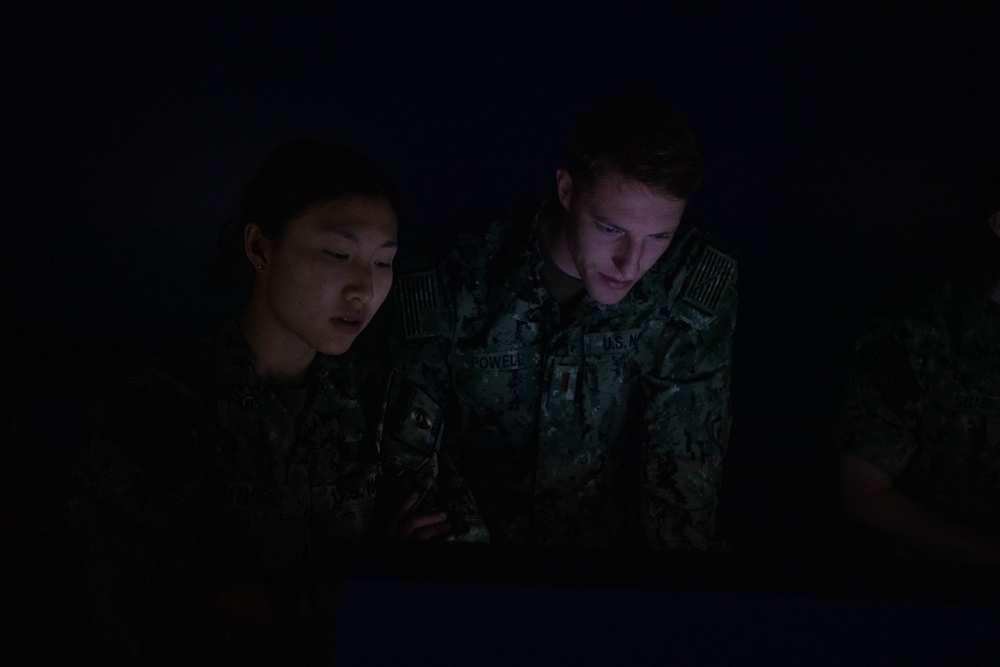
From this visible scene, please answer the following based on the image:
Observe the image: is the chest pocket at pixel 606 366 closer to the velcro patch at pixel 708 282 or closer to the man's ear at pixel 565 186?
the velcro patch at pixel 708 282

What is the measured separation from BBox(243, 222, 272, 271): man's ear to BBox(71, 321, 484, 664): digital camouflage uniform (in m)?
0.12

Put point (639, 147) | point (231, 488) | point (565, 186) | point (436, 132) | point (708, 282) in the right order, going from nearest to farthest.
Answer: point (231, 488), point (639, 147), point (565, 186), point (708, 282), point (436, 132)

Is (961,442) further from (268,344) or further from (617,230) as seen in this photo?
(268,344)

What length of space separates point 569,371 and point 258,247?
72 cm

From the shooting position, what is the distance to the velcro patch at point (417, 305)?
147 cm

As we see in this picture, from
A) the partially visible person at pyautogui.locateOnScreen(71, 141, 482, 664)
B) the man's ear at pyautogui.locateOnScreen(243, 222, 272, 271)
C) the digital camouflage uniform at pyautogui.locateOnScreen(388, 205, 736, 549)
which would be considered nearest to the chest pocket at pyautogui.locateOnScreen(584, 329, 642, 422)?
the digital camouflage uniform at pyautogui.locateOnScreen(388, 205, 736, 549)

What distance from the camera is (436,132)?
168 cm

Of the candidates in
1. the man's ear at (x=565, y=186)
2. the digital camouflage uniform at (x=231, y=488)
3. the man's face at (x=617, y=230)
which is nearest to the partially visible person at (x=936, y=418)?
the man's face at (x=617, y=230)

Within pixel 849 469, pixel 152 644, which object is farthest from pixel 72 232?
pixel 849 469

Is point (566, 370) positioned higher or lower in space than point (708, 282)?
lower

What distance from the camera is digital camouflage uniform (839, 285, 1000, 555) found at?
1.51 m

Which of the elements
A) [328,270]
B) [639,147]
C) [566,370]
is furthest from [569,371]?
[328,270]

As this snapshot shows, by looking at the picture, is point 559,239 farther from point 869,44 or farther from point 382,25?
point 869,44

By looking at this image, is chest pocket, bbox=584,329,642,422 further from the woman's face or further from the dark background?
the woman's face
